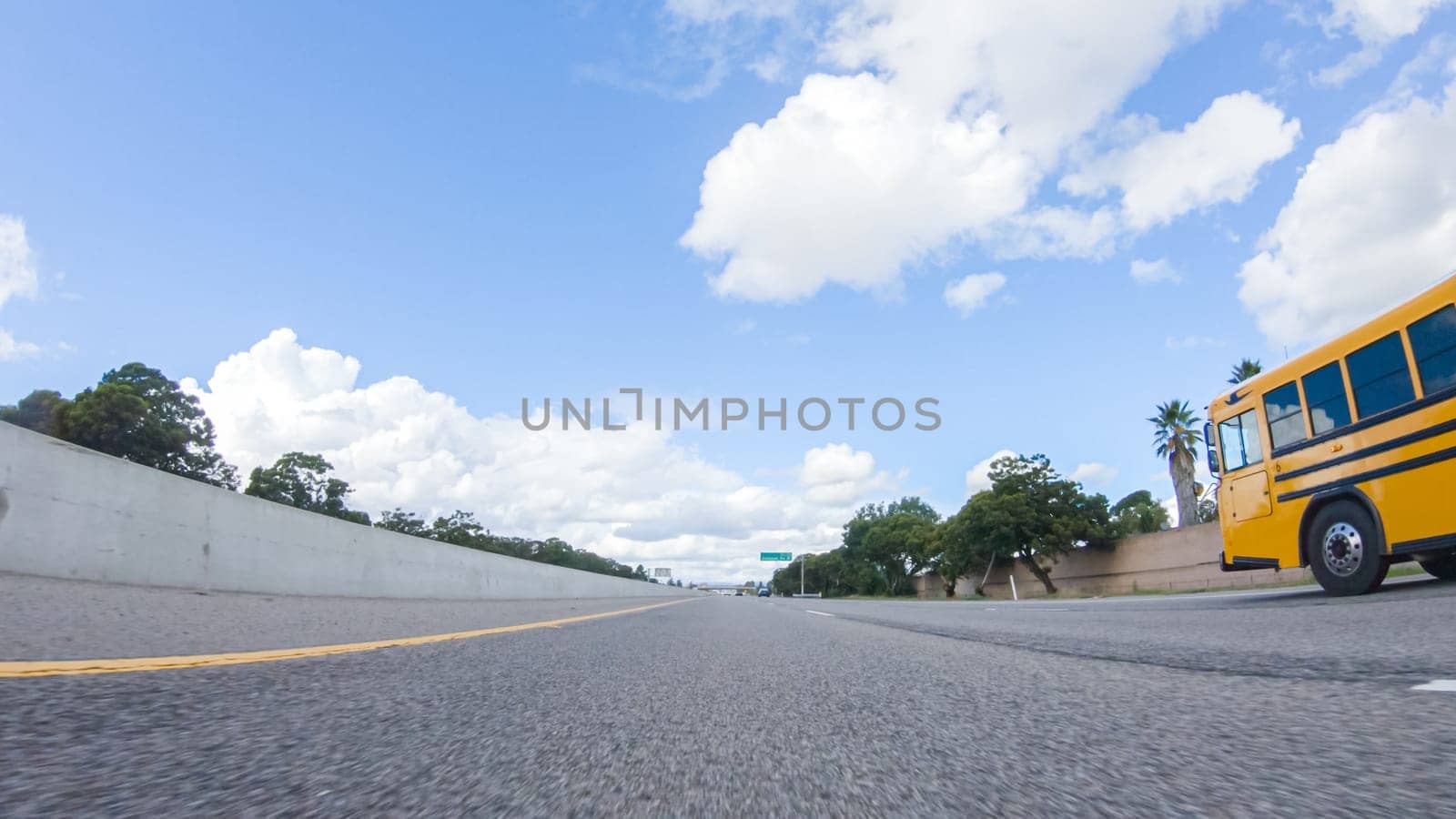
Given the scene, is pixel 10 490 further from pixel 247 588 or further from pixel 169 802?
pixel 169 802

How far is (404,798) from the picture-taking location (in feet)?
4.24

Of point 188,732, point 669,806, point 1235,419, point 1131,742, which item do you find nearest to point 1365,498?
point 1235,419

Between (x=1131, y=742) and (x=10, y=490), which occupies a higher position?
(x=10, y=490)

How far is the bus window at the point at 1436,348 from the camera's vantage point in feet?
22.8

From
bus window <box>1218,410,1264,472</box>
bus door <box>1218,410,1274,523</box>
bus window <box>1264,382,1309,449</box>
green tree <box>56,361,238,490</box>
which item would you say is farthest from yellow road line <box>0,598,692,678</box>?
green tree <box>56,361,238,490</box>

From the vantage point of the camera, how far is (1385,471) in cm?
753

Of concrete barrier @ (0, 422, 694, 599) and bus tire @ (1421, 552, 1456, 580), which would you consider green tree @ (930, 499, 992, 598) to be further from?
concrete barrier @ (0, 422, 694, 599)

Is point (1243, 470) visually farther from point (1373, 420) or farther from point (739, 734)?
point (739, 734)

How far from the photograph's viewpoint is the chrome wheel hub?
25.8 ft

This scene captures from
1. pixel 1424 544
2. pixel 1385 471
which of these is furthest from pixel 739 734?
pixel 1385 471

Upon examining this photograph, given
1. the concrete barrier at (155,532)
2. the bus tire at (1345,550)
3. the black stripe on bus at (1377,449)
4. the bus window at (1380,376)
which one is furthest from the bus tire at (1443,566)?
the concrete barrier at (155,532)

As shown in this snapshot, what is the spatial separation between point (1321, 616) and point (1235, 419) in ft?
16.4

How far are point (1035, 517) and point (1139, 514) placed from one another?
4554 centimetres

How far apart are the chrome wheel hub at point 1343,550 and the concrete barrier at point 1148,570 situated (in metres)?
19.5
